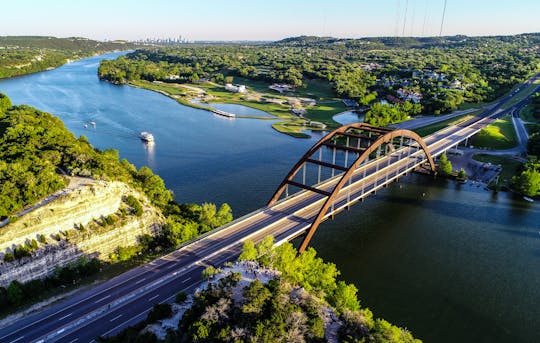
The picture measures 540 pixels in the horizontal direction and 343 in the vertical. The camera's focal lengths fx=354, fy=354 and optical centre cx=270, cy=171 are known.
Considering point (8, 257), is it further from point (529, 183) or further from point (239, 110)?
point (239, 110)

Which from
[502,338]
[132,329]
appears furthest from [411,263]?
[132,329]

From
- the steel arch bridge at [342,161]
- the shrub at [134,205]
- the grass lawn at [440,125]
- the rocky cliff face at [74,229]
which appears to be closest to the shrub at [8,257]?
the rocky cliff face at [74,229]

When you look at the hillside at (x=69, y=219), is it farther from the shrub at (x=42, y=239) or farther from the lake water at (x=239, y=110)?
the lake water at (x=239, y=110)

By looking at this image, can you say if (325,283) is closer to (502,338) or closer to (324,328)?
(324,328)

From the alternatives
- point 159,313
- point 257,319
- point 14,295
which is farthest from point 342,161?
point 14,295

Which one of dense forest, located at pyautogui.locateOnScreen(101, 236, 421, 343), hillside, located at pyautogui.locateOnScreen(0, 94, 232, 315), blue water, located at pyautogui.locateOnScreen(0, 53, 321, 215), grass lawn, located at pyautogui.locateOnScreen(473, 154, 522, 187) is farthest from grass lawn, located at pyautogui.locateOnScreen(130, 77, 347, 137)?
dense forest, located at pyautogui.locateOnScreen(101, 236, 421, 343)

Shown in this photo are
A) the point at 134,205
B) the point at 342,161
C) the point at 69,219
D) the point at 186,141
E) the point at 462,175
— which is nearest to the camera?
the point at 69,219
